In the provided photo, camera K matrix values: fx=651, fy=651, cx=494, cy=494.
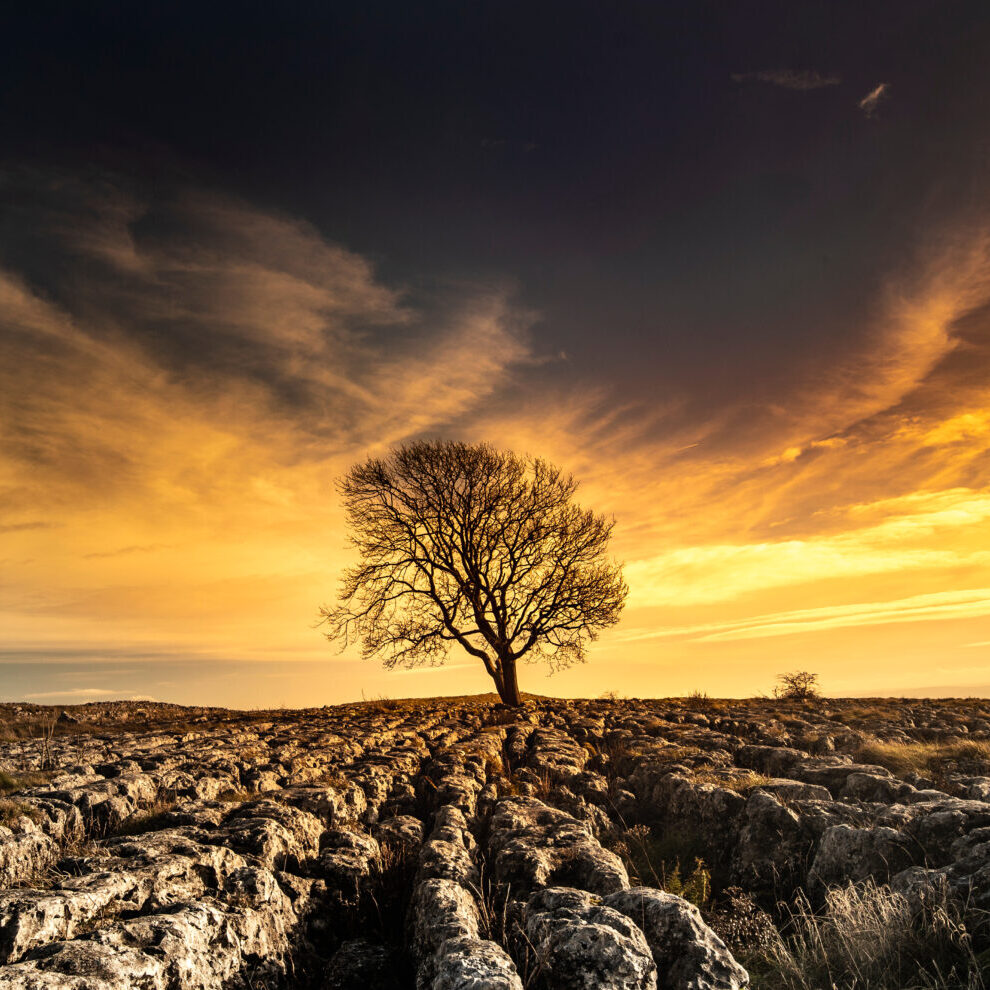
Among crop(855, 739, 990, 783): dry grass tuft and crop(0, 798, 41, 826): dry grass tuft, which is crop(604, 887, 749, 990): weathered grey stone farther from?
crop(855, 739, 990, 783): dry grass tuft

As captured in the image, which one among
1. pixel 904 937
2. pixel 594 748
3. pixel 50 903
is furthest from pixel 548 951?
pixel 594 748

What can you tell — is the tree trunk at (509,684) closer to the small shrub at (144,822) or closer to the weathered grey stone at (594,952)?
the small shrub at (144,822)

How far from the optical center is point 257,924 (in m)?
5.56

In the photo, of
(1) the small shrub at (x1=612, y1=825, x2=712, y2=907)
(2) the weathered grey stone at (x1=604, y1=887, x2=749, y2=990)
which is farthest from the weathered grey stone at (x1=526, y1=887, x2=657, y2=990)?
(1) the small shrub at (x1=612, y1=825, x2=712, y2=907)

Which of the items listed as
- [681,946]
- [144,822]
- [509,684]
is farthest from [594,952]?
[509,684]

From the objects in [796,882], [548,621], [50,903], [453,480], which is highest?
[453,480]

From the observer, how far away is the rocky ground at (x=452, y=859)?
472cm

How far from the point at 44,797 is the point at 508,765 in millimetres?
8786

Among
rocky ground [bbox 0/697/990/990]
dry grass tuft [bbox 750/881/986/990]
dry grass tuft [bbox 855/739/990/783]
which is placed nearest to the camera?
rocky ground [bbox 0/697/990/990]

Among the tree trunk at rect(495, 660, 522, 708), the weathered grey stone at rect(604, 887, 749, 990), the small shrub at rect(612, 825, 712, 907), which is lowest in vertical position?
the small shrub at rect(612, 825, 712, 907)

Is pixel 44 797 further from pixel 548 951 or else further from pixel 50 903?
pixel 548 951

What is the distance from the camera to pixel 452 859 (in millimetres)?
6961

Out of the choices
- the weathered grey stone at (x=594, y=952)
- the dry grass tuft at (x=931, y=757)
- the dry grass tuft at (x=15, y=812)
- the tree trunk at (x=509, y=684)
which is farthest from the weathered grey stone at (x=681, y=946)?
the tree trunk at (x=509, y=684)

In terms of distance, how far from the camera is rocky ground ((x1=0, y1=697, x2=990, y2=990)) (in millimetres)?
4723
